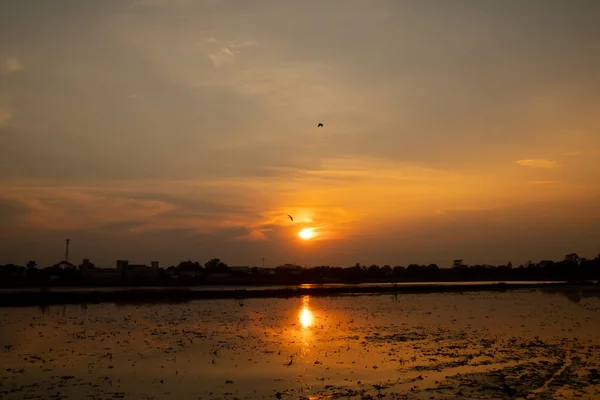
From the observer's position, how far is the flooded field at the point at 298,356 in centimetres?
1903

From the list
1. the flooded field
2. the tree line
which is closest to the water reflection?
the flooded field

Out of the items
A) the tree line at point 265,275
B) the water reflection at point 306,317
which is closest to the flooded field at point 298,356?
the water reflection at point 306,317

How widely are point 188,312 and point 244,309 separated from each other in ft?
21.7

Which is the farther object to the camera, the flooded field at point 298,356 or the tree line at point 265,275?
the tree line at point 265,275

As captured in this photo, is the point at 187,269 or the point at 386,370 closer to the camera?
the point at 386,370

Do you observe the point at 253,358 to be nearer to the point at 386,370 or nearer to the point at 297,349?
the point at 297,349

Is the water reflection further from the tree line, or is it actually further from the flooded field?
the tree line

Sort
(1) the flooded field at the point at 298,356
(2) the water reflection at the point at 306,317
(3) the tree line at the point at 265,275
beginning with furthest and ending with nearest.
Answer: (3) the tree line at the point at 265,275 < (2) the water reflection at the point at 306,317 < (1) the flooded field at the point at 298,356

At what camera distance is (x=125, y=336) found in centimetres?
3266

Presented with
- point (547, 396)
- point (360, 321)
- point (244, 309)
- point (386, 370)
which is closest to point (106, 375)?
point (386, 370)

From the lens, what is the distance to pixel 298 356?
26016 millimetres

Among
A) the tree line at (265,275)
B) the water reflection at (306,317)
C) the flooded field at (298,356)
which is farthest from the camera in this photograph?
the tree line at (265,275)

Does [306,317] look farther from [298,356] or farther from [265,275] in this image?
[265,275]

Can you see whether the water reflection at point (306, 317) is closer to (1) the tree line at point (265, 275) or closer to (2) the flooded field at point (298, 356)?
(2) the flooded field at point (298, 356)
